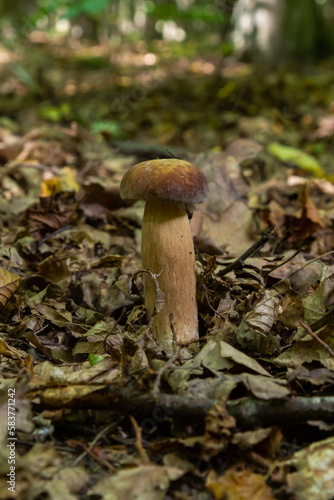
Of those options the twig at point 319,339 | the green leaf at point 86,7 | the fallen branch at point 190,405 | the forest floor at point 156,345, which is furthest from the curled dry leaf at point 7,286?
the green leaf at point 86,7

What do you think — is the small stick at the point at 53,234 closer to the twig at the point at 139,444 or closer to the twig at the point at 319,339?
the twig at the point at 139,444

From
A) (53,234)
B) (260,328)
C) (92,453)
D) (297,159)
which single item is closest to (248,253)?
(260,328)

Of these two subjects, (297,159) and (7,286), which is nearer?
(7,286)

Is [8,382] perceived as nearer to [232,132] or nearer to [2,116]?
[232,132]

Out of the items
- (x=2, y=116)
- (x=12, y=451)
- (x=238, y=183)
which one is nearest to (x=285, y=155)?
(x=238, y=183)

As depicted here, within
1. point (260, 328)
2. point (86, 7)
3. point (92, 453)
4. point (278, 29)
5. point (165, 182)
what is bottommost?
point (92, 453)

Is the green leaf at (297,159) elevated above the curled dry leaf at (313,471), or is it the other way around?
the green leaf at (297,159)

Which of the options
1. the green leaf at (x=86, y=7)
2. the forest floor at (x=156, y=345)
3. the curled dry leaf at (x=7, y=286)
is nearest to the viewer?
the forest floor at (x=156, y=345)

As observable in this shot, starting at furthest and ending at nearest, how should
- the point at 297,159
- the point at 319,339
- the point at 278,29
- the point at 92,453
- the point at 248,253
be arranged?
1. the point at 278,29
2. the point at 297,159
3. the point at 248,253
4. the point at 319,339
5. the point at 92,453

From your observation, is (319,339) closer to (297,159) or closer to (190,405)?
(190,405)
